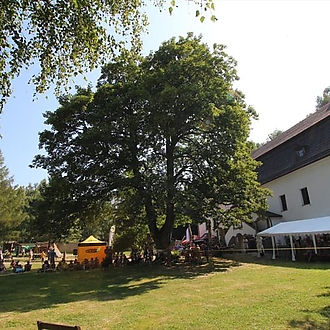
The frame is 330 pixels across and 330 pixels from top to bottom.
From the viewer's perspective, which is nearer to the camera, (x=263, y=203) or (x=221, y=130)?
(x=221, y=130)

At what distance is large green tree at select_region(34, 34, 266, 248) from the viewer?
19.0 m

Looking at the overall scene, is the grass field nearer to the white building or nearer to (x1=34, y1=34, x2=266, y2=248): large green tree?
(x1=34, y1=34, x2=266, y2=248): large green tree

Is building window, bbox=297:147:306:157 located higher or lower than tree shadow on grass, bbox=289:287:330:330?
higher

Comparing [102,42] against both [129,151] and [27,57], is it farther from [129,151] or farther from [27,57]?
[129,151]

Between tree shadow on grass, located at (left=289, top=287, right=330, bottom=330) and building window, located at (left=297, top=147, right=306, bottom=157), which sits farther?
building window, located at (left=297, top=147, right=306, bottom=157)

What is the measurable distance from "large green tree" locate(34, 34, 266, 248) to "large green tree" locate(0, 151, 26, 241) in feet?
75.7

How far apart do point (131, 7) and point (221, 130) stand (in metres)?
11.2

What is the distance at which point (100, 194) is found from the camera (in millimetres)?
21219

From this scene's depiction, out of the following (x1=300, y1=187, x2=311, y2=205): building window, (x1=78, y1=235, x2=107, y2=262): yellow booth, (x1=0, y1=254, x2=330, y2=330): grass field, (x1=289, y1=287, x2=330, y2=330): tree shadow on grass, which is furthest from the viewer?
(x1=300, y1=187, x2=311, y2=205): building window

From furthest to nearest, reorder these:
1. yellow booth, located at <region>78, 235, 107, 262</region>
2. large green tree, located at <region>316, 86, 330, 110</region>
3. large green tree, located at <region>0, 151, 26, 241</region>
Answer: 1. large green tree, located at <region>316, 86, 330, 110</region>
2. large green tree, located at <region>0, 151, 26, 241</region>
3. yellow booth, located at <region>78, 235, 107, 262</region>

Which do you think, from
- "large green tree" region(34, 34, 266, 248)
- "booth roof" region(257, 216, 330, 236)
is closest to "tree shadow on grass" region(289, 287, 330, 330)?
"large green tree" region(34, 34, 266, 248)

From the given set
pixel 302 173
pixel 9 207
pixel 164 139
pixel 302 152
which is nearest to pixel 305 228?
pixel 302 173

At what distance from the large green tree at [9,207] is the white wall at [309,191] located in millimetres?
31009

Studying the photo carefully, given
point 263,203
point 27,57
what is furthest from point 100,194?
point 27,57
